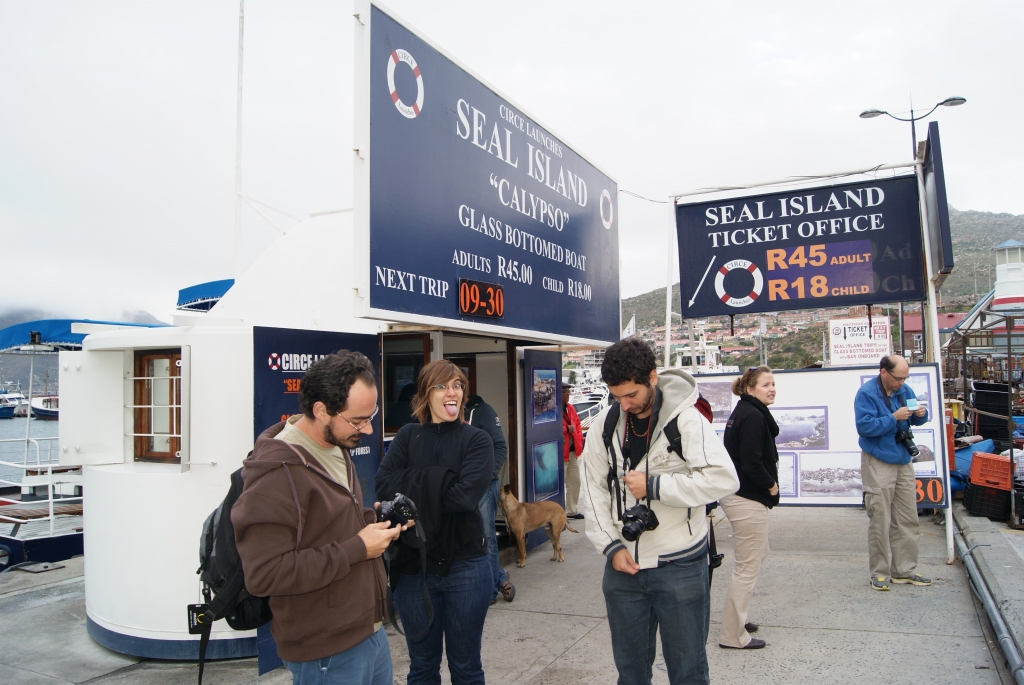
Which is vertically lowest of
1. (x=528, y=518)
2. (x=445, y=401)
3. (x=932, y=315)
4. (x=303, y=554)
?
(x=528, y=518)

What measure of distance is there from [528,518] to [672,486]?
420cm

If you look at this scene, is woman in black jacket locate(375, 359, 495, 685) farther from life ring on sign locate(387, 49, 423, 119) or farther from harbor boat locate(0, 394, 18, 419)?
harbor boat locate(0, 394, 18, 419)

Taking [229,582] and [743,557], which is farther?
[743,557]

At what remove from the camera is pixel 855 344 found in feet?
59.4

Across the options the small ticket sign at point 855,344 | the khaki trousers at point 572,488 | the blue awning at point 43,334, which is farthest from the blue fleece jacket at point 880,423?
the small ticket sign at point 855,344

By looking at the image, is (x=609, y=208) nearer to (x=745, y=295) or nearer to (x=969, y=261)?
(x=745, y=295)

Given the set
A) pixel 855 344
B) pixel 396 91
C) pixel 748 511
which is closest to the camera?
pixel 396 91

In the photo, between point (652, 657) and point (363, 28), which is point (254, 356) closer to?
point (363, 28)

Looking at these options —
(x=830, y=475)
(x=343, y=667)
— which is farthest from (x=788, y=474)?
(x=343, y=667)

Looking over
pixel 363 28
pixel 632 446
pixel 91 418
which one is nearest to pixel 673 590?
pixel 632 446

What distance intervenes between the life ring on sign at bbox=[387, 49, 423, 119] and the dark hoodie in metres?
2.83

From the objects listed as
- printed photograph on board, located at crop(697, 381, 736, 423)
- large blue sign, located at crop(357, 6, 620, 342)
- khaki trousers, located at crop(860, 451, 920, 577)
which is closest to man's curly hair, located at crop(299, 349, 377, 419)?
large blue sign, located at crop(357, 6, 620, 342)

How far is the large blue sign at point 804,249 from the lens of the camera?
24.1 feet

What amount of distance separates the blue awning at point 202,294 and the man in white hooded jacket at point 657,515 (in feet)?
35.6
